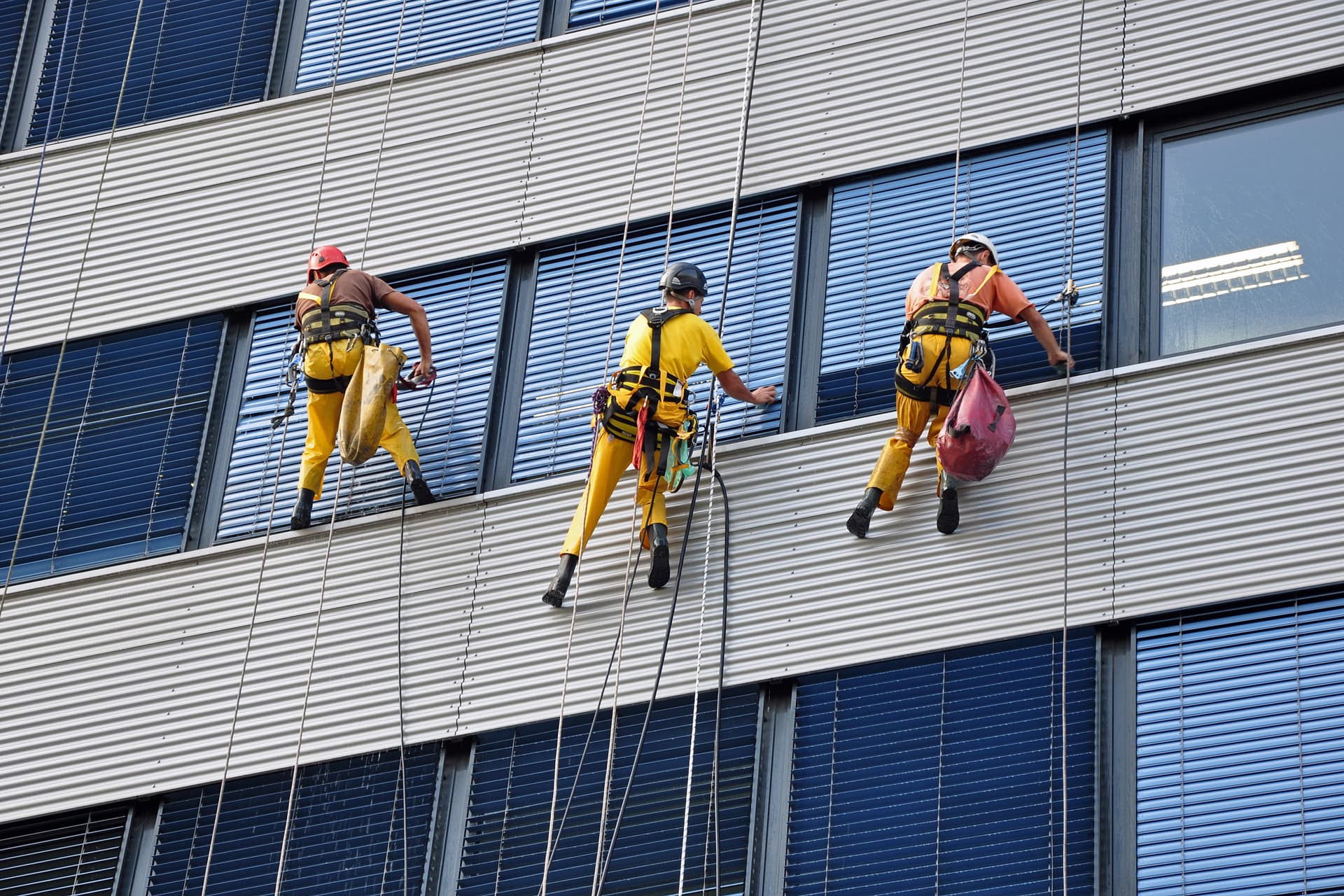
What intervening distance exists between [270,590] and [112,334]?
7.92ft

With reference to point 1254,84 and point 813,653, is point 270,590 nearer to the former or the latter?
point 813,653

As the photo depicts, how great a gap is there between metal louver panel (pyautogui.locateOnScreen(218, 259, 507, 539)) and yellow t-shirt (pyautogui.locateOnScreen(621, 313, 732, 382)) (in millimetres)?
1421

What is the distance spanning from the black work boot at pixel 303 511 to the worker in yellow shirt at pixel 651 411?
1.68m

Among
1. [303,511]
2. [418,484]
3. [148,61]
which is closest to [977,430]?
[418,484]

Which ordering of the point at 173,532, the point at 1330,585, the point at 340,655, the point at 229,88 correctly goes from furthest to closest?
the point at 229,88, the point at 173,532, the point at 340,655, the point at 1330,585

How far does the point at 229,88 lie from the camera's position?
52.4 feet

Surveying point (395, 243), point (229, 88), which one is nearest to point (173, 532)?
point (395, 243)

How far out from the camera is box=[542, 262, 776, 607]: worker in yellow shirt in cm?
1291

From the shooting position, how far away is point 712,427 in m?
13.4

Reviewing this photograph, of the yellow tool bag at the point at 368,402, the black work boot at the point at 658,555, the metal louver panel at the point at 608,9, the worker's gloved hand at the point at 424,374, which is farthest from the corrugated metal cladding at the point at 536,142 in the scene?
the black work boot at the point at 658,555

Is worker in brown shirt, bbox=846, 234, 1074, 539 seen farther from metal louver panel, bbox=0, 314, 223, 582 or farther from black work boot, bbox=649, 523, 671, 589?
metal louver panel, bbox=0, 314, 223, 582

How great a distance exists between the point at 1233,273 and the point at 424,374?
4.41 m

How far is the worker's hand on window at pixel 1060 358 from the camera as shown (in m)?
12.6

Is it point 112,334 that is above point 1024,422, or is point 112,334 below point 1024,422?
above
